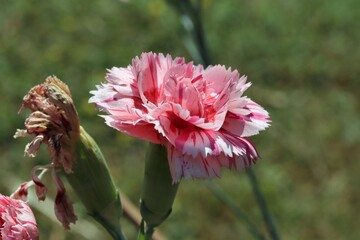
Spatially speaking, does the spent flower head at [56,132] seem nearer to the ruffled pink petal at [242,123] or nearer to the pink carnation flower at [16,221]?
the pink carnation flower at [16,221]

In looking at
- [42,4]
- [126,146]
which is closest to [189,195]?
[126,146]

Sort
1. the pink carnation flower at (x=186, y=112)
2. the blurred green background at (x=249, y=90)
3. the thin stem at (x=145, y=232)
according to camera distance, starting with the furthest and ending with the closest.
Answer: the blurred green background at (x=249, y=90) → the thin stem at (x=145, y=232) → the pink carnation flower at (x=186, y=112)

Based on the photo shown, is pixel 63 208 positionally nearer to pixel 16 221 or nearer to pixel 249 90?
pixel 16 221

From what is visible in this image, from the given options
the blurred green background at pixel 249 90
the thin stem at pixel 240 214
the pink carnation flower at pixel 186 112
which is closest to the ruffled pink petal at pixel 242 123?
the pink carnation flower at pixel 186 112

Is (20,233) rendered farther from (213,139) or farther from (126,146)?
(126,146)

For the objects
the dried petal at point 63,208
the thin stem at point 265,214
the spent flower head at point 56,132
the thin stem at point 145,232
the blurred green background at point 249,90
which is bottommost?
the blurred green background at point 249,90
